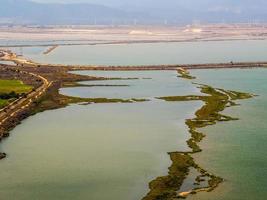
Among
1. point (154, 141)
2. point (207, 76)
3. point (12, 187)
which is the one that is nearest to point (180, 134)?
point (154, 141)

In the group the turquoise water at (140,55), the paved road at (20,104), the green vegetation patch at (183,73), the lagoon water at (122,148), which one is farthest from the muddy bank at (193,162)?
the turquoise water at (140,55)

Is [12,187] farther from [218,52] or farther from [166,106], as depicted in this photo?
[218,52]

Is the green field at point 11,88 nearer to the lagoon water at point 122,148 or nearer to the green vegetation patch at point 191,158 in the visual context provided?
the lagoon water at point 122,148

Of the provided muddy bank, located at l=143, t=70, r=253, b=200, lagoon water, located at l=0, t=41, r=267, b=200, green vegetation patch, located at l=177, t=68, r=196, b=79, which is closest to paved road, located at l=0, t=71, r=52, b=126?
lagoon water, located at l=0, t=41, r=267, b=200

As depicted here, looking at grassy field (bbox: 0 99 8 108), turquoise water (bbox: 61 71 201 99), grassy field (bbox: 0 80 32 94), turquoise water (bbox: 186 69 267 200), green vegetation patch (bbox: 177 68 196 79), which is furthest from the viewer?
green vegetation patch (bbox: 177 68 196 79)

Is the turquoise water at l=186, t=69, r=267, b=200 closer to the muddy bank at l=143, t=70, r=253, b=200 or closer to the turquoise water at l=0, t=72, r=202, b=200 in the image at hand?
the muddy bank at l=143, t=70, r=253, b=200
